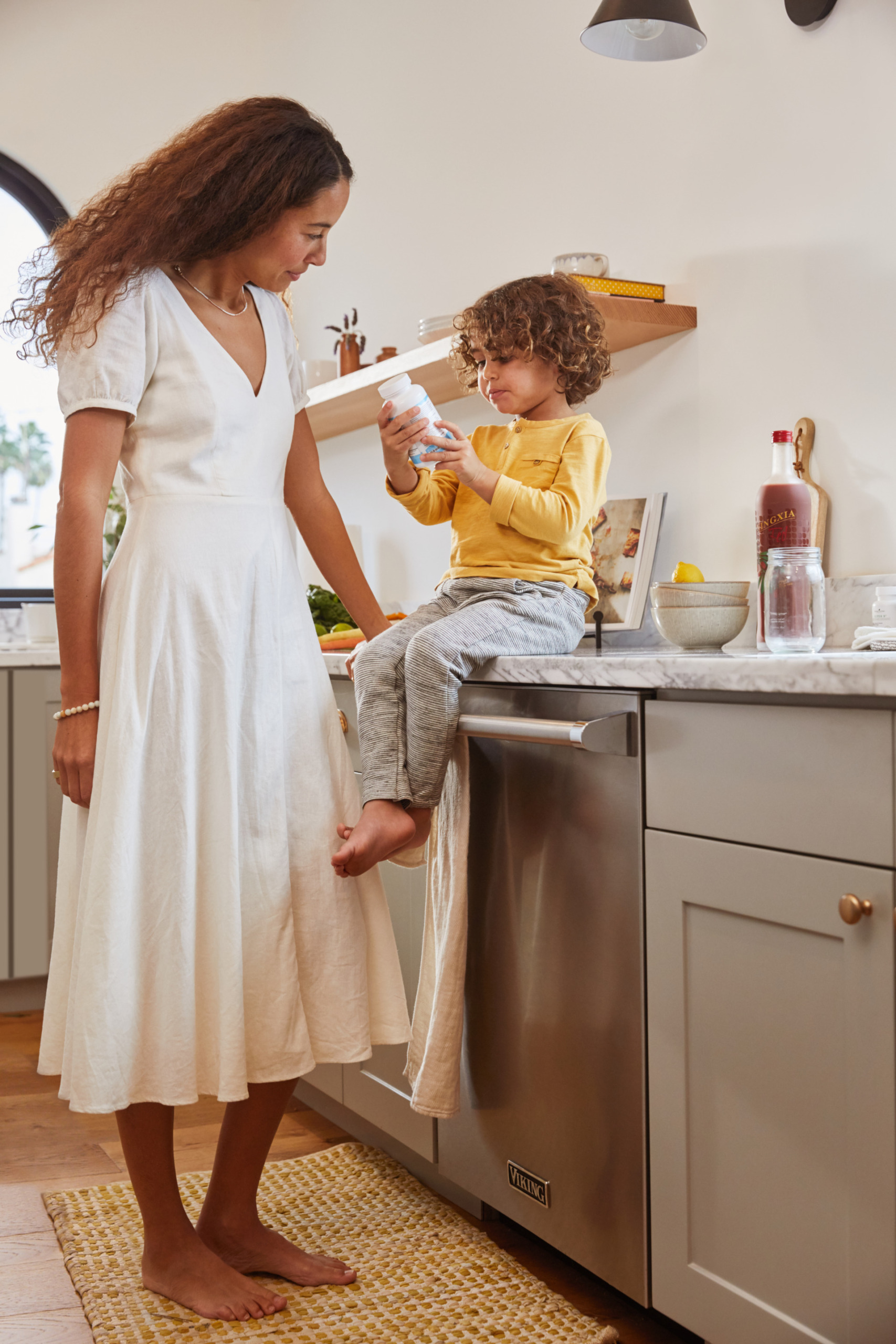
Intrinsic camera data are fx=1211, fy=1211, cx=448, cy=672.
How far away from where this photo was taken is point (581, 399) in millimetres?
1867

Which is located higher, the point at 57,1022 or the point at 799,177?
the point at 799,177

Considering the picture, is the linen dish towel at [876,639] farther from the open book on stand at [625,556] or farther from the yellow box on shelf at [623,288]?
the yellow box on shelf at [623,288]

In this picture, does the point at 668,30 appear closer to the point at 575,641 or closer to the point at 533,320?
the point at 533,320

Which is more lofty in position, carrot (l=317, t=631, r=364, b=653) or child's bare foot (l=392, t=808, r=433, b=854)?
carrot (l=317, t=631, r=364, b=653)

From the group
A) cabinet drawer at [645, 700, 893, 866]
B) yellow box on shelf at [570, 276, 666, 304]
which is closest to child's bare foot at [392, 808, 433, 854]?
cabinet drawer at [645, 700, 893, 866]

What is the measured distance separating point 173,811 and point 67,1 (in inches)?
126

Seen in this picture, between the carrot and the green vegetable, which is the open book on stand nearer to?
the carrot

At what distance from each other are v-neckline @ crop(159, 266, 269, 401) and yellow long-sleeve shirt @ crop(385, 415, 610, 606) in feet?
0.97

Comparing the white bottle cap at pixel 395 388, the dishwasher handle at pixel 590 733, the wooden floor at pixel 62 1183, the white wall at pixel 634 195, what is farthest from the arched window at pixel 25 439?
the dishwasher handle at pixel 590 733

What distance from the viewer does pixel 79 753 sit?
1.35 m

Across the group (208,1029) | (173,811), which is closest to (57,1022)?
(208,1029)

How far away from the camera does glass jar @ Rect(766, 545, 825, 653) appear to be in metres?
1.39

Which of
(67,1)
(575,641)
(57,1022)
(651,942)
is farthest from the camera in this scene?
(67,1)

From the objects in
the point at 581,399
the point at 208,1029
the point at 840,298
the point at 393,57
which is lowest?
the point at 208,1029
